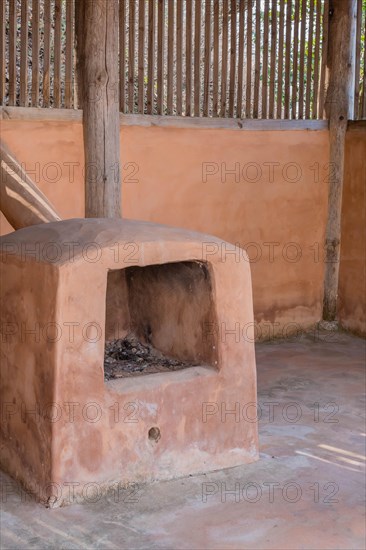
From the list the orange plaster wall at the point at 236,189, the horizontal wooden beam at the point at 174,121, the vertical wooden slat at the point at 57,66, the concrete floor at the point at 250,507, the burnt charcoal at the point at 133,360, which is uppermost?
the vertical wooden slat at the point at 57,66

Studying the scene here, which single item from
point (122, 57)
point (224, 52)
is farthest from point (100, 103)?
point (224, 52)

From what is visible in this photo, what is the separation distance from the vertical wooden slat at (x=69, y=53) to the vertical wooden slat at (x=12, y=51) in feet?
1.39

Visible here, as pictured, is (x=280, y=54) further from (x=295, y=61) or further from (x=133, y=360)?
(x=133, y=360)

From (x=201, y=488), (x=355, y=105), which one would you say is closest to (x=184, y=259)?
(x=201, y=488)

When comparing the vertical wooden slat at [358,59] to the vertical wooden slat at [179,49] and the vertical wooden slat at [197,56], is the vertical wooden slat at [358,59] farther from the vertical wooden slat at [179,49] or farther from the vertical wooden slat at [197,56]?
the vertical wooden slat at [179,49]

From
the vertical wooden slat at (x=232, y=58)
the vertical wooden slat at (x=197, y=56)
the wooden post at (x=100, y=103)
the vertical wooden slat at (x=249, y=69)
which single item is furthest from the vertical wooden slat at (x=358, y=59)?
the wooden post at (x=100, y=103)

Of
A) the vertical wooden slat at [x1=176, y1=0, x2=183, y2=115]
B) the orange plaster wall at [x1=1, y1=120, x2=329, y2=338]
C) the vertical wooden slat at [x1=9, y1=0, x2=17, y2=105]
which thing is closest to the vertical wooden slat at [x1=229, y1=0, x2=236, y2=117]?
the orange plaster wall at [x1=1, y1=120, x2=329, y2=338]

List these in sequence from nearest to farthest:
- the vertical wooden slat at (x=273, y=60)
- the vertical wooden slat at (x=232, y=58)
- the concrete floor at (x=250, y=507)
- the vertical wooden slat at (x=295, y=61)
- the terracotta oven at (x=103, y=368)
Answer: the concrete floor at (x=250, y=507) < the terracotta oven at (x=103, y=368) < the vertical wooden slat at (x=232, y=58) < the vertical wooden slat at (x=273, y=60) < the vertical wooden slat at (x=295, y=61)

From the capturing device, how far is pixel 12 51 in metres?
6.55

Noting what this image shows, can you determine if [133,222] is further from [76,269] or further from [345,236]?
[345,236]

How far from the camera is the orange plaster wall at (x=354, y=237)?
8188 mm

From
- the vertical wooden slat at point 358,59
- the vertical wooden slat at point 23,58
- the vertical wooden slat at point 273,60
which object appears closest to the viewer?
the vertical wooden slat at point 23,58

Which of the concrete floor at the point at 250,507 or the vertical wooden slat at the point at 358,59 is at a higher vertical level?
the vertical wooden slat at the point at 358,59

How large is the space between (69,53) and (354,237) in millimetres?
3319
